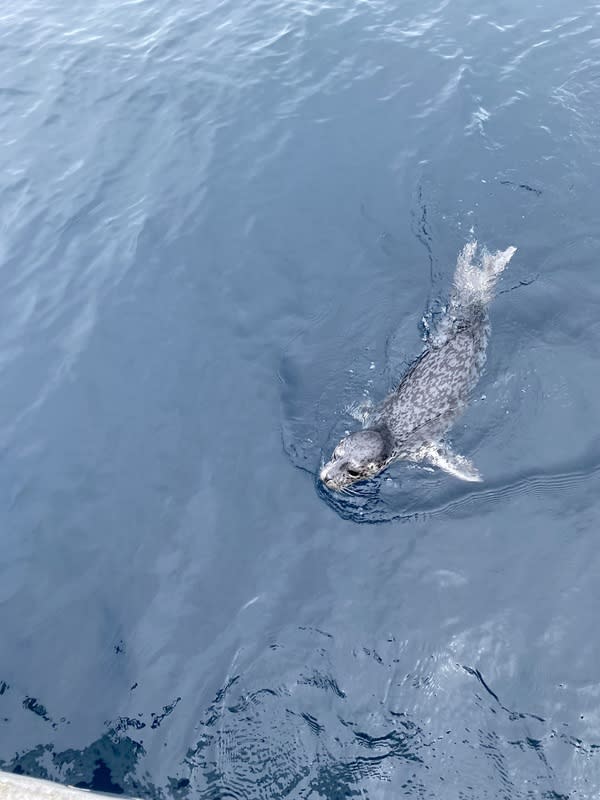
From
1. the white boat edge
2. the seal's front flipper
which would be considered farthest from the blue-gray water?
the white boat edge

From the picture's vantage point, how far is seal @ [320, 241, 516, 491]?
36.1 feet

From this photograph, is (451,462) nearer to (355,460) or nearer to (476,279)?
(355,460)

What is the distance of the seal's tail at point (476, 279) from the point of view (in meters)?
13.2

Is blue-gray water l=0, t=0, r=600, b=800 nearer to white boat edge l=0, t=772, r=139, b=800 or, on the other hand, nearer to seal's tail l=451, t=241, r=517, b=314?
seal's tail l=451, t=241, r=517, b=314

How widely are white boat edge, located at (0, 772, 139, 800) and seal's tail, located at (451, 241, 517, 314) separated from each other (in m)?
10.2

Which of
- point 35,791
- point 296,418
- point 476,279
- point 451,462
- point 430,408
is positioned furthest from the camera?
point 476,279

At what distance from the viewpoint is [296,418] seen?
478 inches

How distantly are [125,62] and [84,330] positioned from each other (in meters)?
12.1

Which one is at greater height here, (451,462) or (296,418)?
(296,418)

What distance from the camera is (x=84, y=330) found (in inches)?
573

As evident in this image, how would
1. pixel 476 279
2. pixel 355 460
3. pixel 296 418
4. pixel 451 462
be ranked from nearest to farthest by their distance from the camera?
pixel 355 460, pixel 451 462, pixel 296 418, pixel 476 279

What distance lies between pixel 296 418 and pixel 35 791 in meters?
6.89

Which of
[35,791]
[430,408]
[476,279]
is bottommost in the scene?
[430,408]

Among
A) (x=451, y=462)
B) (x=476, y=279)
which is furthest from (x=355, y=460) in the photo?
(x=476, y=279)
